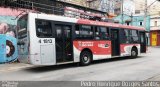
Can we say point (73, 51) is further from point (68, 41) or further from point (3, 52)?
point (3, 52)

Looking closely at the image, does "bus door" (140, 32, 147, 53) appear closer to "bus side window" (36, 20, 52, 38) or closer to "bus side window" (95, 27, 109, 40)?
"bus side window" (95, 27, 109, 40)

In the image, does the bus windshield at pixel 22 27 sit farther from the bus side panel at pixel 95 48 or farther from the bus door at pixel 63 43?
the bus side panel at pixel 95 48

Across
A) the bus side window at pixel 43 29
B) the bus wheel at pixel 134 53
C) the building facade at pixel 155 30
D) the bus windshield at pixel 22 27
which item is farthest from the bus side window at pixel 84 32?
the building facade at pixel 155 30

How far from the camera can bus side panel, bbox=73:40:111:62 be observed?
47.2 ft

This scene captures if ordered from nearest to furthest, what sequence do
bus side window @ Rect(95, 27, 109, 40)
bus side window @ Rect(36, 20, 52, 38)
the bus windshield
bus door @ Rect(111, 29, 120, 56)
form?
1. bus side window @ Rect(36, 20, 52, 38)
2. the bus windshield
3. bus side window @ Rect(95, 27, 109, 40)
4. bus door @ Rect(111, 29, 120, 56)

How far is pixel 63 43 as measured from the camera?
13609mm

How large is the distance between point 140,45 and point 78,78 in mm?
10932

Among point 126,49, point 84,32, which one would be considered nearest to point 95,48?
point 84,32

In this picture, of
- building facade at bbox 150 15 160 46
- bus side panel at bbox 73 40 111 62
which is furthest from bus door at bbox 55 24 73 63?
building facade at bbox 150 15 160 46

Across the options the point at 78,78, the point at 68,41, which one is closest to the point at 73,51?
the point at 68,41

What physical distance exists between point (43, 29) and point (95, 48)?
4.18 meters

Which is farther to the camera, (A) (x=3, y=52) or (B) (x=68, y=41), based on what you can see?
(A) (x=3, y=52)

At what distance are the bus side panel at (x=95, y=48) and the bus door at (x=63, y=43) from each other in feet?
1.50

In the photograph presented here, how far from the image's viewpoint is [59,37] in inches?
528
